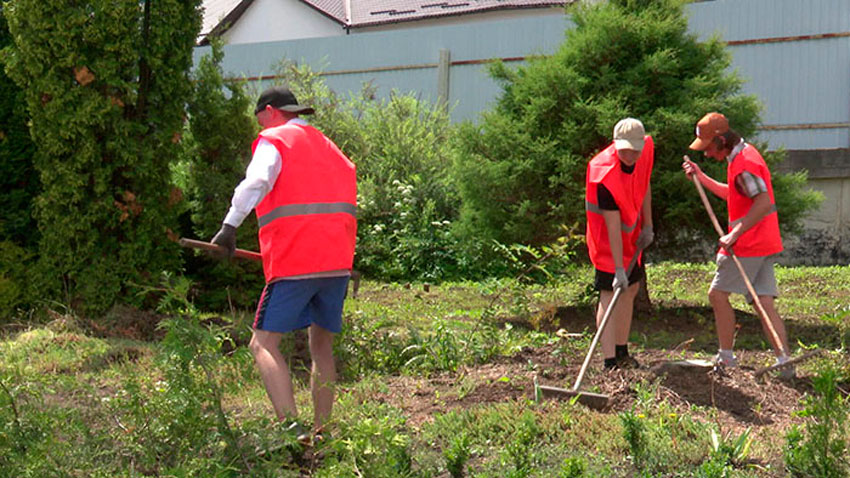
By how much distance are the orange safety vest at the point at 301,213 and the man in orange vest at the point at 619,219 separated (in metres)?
1.81

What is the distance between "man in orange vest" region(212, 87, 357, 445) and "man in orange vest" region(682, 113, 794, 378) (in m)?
2.77

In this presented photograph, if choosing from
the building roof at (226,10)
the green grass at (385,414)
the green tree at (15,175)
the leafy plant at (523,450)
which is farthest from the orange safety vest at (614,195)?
the building roof at (226,10)

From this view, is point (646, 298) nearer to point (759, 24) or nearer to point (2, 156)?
point (2, 156)

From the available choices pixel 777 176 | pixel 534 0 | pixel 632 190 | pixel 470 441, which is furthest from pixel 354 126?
pixel 534 0

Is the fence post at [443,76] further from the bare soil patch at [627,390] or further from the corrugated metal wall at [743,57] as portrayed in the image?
the bare soil patch at [627,390]

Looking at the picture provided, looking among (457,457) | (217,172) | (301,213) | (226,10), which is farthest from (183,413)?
(226,10)

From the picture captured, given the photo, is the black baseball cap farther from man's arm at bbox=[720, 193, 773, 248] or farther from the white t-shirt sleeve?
man's arm at bbox=[720, 193, 773, 248]

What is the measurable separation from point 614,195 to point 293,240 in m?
2.12

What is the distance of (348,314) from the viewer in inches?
257

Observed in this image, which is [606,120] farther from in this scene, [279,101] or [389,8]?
[389,8]

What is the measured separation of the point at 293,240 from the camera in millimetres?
4285

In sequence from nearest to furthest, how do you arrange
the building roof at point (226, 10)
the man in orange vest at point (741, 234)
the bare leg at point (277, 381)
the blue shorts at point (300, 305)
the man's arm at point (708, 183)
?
the bare leg at point (277, 381)
the blue shorts at point (300, 305)
the man in orange vest at point (741, 234)
the man's arm at point (708, 183)
the building roof at point (226, 10)

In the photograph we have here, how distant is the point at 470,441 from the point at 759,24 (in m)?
10.9

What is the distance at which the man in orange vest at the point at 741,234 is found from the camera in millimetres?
5801
